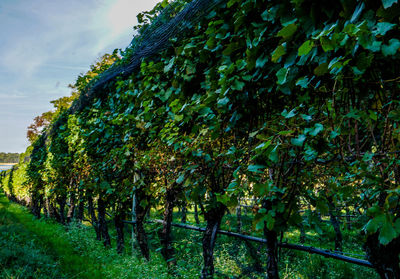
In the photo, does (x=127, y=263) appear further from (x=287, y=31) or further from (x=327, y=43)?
(x=327, y=43)

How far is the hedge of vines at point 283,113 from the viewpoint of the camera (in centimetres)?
113

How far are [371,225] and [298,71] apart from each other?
96cm

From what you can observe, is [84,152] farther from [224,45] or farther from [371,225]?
[371,225]

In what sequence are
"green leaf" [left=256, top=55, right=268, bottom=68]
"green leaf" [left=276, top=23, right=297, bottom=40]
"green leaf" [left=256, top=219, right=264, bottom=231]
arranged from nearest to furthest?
"green leaf" [left=276, top=23, right=297, bottom=40], "green leaf" [left=256, top=219, right=264, bottom=231], "green leaf" [left=256, top=55, right=268, bottom=68]

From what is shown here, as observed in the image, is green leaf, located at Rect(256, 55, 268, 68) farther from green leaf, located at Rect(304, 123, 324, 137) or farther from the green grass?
the green grass

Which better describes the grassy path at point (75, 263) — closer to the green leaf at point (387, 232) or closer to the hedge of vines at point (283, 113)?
the hedge of vines at point (283, 113)

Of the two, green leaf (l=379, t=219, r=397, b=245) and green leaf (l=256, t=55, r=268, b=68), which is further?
green leaf (l=256, t=55, r=268, b=68)

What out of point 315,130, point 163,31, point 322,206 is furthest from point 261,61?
point 163,31

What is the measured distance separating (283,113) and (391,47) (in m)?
0.60

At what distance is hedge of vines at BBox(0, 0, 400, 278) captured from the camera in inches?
44.4

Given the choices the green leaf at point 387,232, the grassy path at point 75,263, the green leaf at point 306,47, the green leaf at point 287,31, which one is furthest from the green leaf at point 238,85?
the grassy path at point 75,263

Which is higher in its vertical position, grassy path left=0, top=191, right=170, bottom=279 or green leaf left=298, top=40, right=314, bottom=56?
green leaf left=298, top=40, right=314, bottom=56

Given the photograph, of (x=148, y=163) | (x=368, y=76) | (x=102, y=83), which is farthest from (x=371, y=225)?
(x=102, y=83)

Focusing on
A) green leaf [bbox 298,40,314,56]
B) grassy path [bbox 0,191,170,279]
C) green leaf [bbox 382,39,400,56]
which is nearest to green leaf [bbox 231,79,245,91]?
green leaf [bbox 298,40,314,56]
